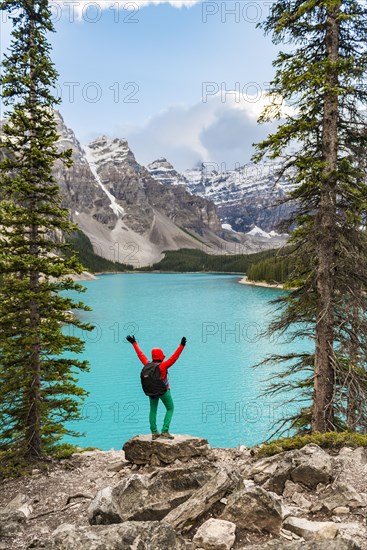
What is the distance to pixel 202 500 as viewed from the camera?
6.28m

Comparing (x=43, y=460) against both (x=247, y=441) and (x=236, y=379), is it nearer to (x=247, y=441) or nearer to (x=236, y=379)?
(x=247, y=441)

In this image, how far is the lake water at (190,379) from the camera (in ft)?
78.8

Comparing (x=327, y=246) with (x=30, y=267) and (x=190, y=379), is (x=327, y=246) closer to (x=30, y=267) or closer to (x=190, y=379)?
(x=30, y=267)

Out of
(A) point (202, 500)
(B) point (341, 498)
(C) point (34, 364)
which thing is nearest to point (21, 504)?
(C) point (34, 364)

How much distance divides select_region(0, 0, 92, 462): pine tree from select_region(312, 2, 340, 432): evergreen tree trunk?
7.19 meters

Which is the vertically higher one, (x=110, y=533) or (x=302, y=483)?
(x=110, y=533)

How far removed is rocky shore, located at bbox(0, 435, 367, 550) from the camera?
5.12 metres

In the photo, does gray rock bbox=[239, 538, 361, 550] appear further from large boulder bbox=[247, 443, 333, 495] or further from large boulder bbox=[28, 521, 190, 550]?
large boulder bbox=[247, 443, 333, 495]

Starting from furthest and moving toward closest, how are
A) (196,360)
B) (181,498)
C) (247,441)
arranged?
(196,360) → (247,441) → (181,498)

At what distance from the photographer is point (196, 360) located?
38.8 m

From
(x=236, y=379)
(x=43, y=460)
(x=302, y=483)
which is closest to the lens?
(x=302, y=483)

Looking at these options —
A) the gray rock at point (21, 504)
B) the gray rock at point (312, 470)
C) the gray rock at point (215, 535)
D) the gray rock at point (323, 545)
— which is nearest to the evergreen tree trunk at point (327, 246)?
the gray rock at point (312, 470)

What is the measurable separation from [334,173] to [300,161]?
1.01 m

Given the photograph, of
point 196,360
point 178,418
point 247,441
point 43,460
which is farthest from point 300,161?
point 196,360
